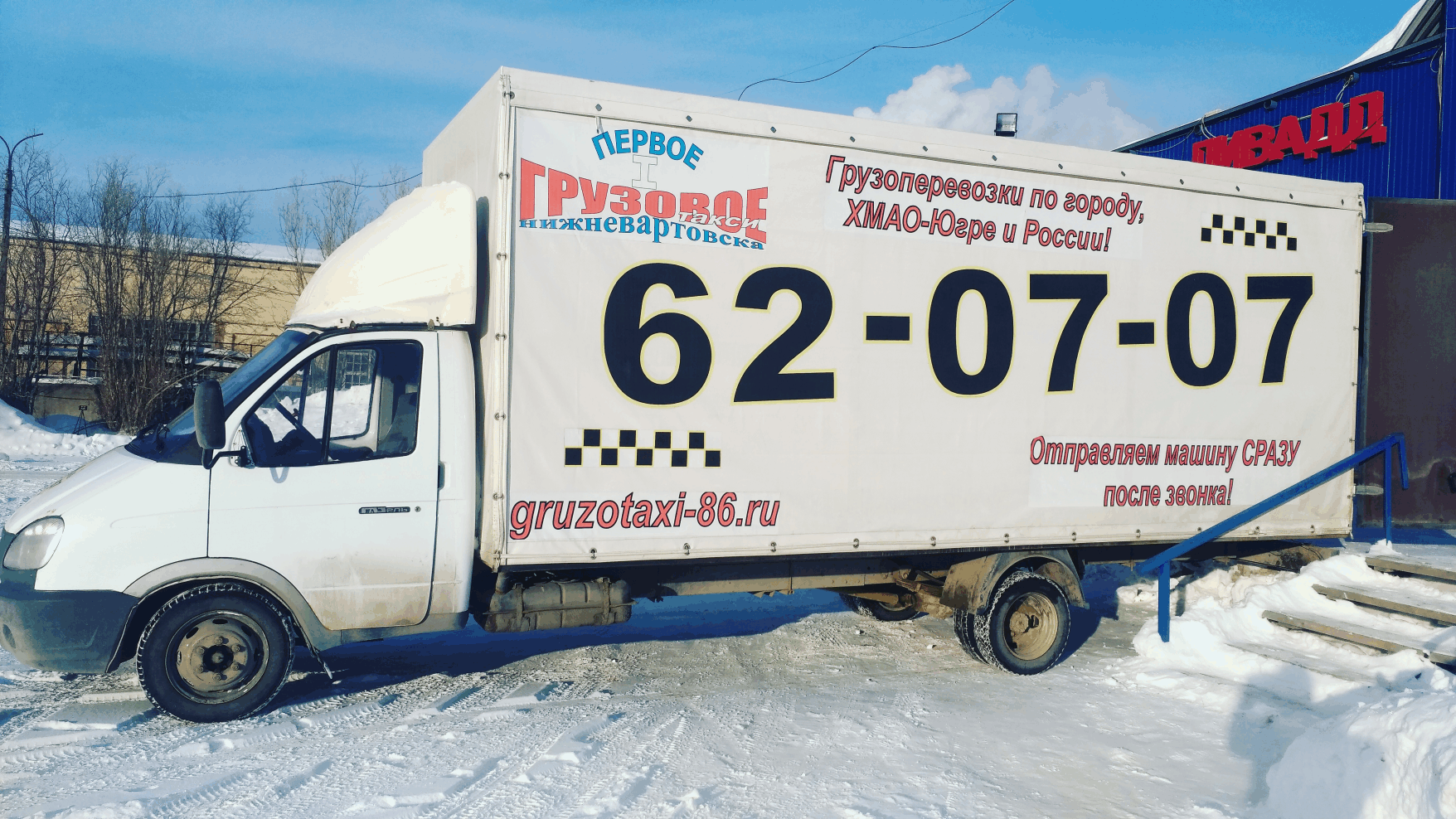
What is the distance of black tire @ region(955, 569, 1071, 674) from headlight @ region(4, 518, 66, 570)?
5.47 meters

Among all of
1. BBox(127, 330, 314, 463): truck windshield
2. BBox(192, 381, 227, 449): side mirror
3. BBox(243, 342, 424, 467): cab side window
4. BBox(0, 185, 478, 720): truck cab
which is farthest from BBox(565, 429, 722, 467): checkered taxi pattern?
BBox(192, 381, 227, 449): side mirror

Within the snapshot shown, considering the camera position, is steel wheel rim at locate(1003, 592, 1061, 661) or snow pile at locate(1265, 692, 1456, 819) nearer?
snow pile at locate(1265, 692, 1456, 819)

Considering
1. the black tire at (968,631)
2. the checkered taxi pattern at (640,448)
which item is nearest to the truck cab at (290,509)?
the checkered taxi pattern at (640,448)

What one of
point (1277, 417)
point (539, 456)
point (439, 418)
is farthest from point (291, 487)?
point (1277, 417)

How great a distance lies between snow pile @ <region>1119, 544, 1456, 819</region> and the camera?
4.13m

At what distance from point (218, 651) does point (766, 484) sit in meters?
3.21

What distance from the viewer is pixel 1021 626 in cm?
692

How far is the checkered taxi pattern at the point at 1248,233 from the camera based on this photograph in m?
7.12

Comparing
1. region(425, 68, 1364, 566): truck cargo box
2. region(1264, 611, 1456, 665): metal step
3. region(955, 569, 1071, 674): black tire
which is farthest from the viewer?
region(955, 569, 1071, 674): black tire

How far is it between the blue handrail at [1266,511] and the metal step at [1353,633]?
73 centimetres

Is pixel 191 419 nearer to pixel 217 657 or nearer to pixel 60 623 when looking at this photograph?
pixel 60 623

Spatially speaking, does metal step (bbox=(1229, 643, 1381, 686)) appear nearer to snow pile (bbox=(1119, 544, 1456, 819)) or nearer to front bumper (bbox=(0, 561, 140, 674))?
snow pile (bbox=(1119, 544, 1456, 819))

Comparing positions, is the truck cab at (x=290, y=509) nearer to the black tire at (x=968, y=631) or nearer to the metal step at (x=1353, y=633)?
the black tire at (x=968, y=631)

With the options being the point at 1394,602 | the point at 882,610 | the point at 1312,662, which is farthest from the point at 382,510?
the point at 1394,602
